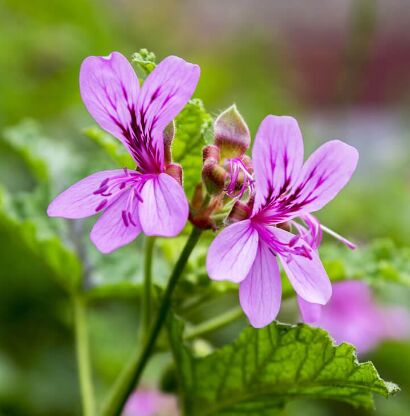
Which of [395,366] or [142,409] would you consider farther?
[395,366]

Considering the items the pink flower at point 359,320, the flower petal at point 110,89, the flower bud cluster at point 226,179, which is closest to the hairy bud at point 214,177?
the flower bud cluster at point 226,179

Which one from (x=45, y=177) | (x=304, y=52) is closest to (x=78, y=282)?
(x=45, y=177)

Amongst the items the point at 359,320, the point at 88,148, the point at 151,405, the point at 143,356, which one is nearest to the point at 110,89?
the point at 143,356

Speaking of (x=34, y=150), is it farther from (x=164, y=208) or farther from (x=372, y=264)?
(x=164, y=208)

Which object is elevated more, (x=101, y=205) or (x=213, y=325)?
(x=101, y=205)

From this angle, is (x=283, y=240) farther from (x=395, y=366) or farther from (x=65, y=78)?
(x=65, y=78)

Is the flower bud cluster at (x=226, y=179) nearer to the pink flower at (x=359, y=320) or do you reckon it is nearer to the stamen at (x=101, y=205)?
the stamen at (x=101, y=205)
